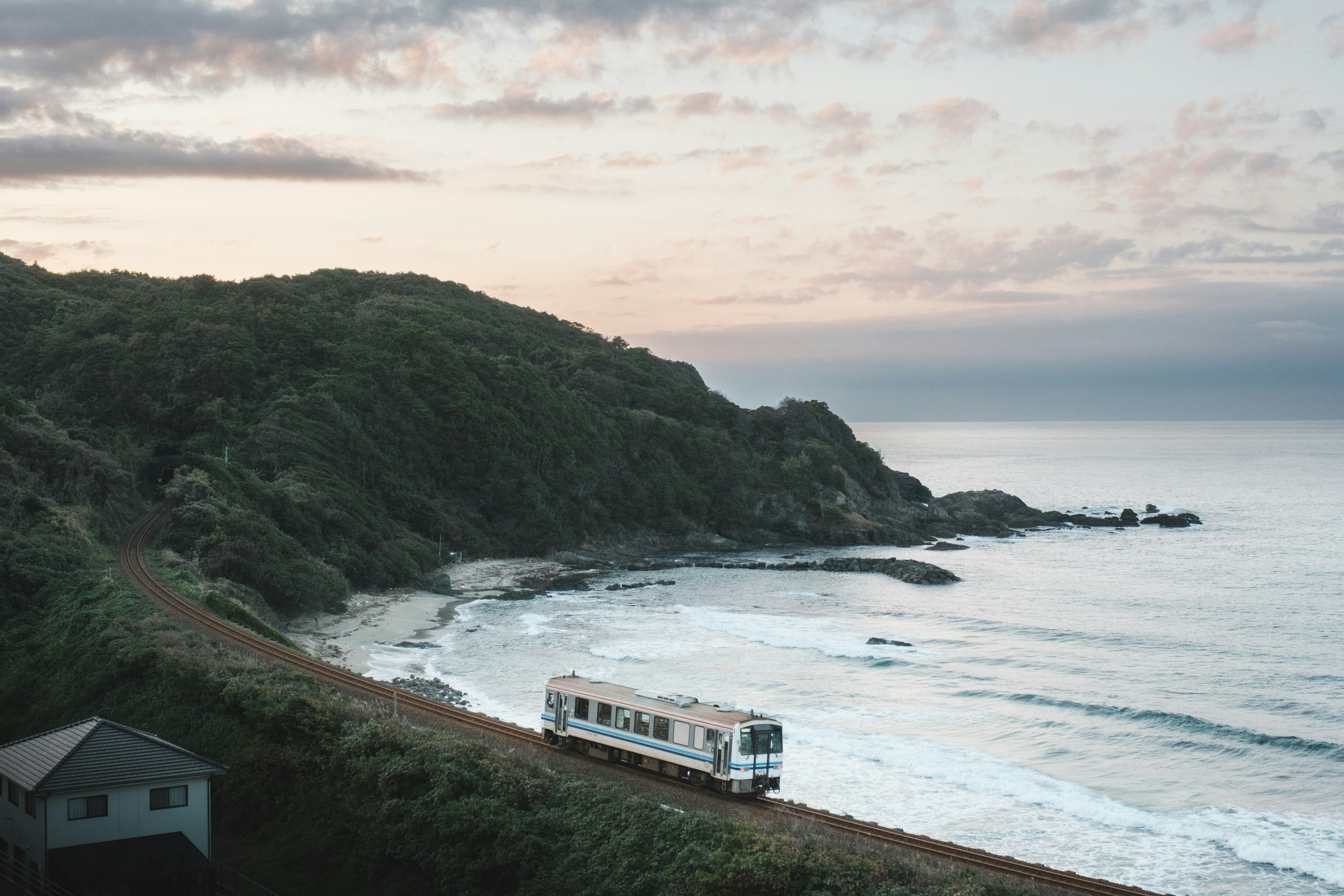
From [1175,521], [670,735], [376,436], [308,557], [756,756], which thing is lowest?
[756,756]

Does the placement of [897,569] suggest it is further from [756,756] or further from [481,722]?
[756,756]

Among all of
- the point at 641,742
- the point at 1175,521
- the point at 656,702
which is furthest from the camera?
the point at 1175,521

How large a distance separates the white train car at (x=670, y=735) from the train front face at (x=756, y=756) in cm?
1

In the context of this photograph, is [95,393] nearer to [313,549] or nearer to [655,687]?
[313,549]

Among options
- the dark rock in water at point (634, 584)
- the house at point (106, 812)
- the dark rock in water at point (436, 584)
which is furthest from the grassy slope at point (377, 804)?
the dark rock in water at point (634, 584)

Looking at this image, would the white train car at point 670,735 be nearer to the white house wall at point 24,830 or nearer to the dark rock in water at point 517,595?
the white house wall at point 24,830

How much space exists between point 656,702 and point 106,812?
400 inches

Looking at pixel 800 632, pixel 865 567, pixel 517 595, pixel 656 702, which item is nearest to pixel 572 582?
pixel 517 595

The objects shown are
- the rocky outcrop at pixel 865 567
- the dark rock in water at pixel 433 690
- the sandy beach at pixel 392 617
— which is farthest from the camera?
the rocky outcrop at pixel 865 567

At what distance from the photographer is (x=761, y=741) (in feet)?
64.2

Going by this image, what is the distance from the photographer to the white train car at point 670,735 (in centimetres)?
1934

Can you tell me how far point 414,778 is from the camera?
1834 cm

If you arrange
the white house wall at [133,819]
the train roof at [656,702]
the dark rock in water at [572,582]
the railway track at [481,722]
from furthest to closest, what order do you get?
the dark rock in water at [572,582] < the train roof at [656,702] < the railway track at [481,722] < the white house wall at [133,819]

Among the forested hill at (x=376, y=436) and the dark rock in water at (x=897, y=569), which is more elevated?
the forested hill at (x=376, y=436)
